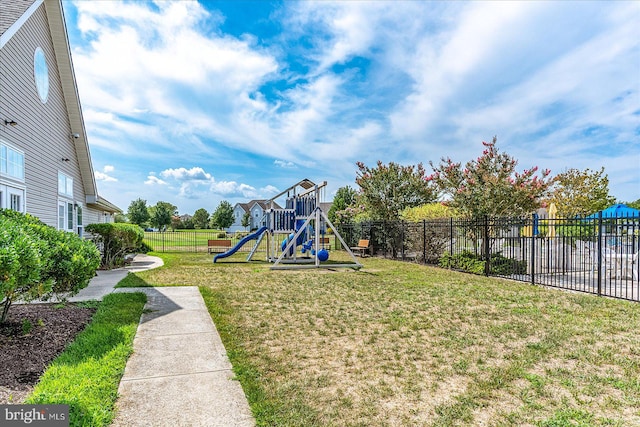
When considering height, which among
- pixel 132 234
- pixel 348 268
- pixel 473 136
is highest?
pixel 473 136

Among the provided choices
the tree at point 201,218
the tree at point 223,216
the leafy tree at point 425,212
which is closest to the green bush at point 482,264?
the leafy tree at point 425,212

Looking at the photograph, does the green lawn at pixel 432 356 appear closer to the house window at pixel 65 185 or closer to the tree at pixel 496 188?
the tree at pixel 496 188

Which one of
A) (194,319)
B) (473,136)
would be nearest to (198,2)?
(194,319)

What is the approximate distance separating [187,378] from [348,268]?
32.2 feet

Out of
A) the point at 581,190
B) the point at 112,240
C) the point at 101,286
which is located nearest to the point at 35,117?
the point at 112,240

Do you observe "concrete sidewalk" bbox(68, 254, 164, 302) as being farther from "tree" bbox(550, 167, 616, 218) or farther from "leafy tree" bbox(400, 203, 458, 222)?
"tree" bbox(550, 167, 616, 218)

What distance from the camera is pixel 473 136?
53.2 ft

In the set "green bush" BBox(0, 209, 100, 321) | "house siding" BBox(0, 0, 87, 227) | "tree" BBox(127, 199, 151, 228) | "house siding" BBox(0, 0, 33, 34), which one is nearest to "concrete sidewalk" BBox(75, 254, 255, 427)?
"green bush" BBox(0, 209, 100, 321)

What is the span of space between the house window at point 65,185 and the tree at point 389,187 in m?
13.1

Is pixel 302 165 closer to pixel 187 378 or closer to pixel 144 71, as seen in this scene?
pixel 144 71

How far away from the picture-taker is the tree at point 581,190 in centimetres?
2625

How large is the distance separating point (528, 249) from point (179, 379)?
14461mm

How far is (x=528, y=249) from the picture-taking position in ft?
46.1

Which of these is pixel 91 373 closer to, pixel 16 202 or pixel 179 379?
pixel 179 379
